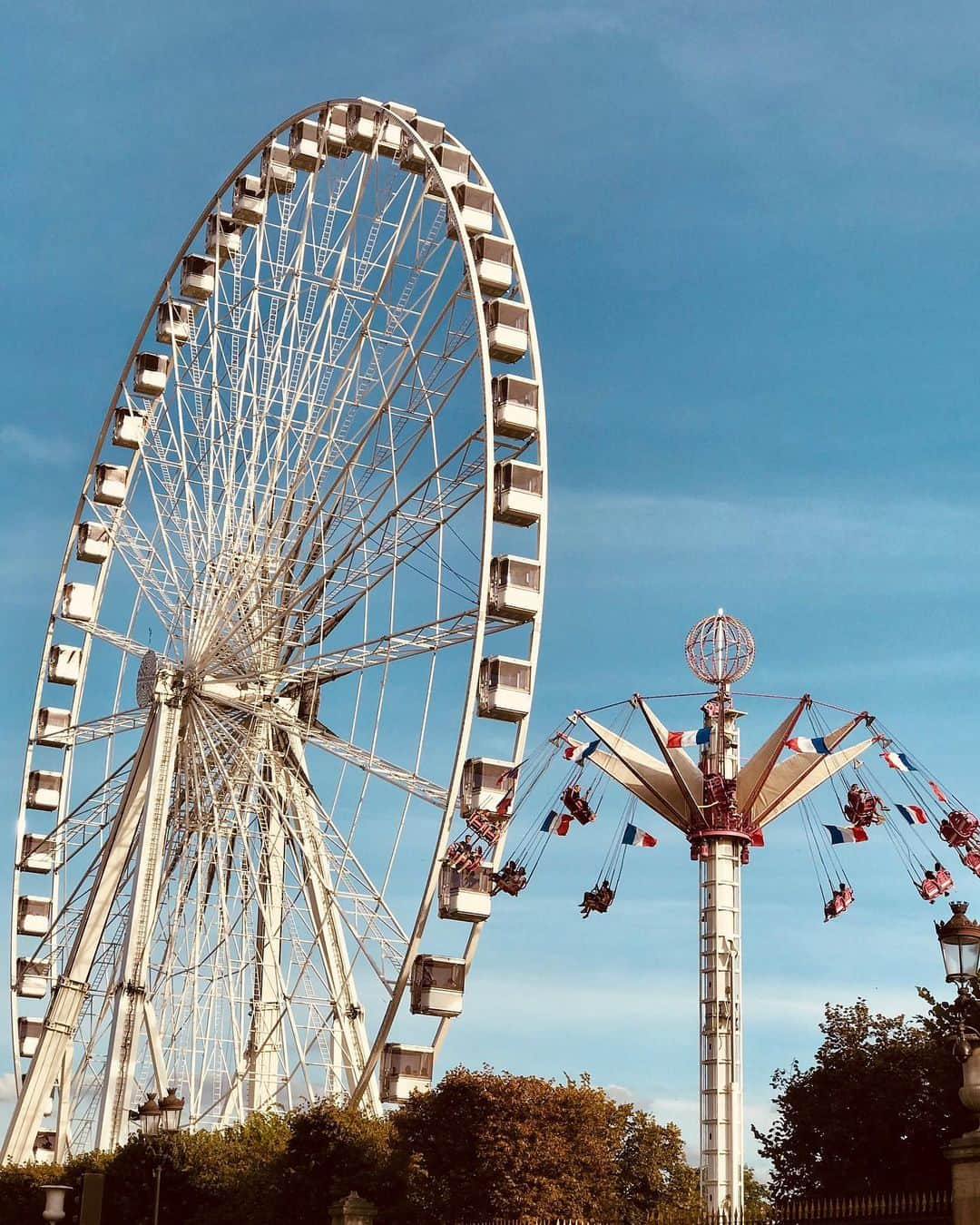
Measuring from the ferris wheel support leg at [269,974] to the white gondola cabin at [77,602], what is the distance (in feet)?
37.5

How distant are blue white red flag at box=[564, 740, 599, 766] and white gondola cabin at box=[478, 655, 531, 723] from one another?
5.99 feet

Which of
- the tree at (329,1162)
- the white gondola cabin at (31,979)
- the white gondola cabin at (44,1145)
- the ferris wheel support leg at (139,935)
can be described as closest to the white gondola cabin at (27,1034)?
the white gondola cabin at (31,979)

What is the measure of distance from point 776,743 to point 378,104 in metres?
17.0

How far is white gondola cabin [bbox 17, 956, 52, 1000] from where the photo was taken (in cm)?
4703

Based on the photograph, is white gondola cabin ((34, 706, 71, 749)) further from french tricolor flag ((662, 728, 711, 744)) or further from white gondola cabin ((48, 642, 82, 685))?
french tricolor flag ((662, 728, 711, 744))

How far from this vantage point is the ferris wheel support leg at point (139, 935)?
1501 inches

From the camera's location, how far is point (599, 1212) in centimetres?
3312

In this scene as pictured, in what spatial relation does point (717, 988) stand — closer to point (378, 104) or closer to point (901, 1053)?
point (901, 1053)

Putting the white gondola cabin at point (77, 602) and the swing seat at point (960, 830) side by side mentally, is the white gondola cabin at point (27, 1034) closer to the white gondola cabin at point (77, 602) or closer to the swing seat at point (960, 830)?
the white gondola cabin at point (77, 602)

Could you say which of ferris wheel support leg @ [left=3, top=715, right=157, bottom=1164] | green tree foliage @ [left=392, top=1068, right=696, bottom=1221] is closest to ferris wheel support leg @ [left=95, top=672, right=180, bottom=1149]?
ferris wheel support leg @ [left=3, top=715, right=157, bottom=1164]

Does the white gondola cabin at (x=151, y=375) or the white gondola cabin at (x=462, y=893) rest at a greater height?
the white gondola cabin at (x=151, y=375)

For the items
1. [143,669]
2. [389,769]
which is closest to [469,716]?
[389,769]

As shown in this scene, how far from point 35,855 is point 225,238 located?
1684cm

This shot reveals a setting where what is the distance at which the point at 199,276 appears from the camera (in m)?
46.8
